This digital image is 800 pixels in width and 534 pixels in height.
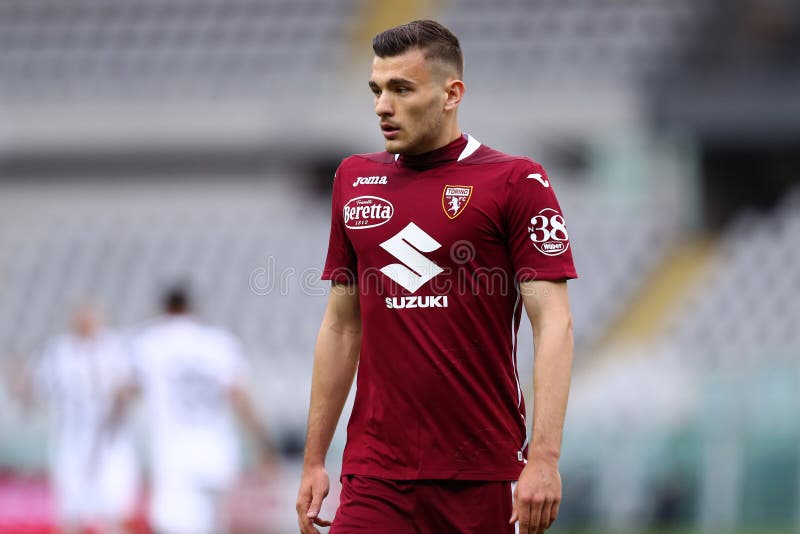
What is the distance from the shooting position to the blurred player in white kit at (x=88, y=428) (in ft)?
35.9

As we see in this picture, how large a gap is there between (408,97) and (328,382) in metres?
0.87

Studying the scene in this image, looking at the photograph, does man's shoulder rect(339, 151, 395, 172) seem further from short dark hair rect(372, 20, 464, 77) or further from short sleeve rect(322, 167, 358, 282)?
→ short dark hair rect(372, 20, 464, 77)

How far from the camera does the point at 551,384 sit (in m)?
3.80

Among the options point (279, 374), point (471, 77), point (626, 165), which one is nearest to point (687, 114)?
point (626, 165)

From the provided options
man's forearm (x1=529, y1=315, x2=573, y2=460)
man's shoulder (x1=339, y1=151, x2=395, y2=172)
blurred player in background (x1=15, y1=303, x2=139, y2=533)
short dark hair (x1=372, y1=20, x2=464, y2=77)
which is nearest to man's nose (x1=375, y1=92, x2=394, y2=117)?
short dark hair (x1=372, y1=20, x2=464, y2=77)

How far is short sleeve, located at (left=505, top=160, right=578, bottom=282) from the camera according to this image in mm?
3916

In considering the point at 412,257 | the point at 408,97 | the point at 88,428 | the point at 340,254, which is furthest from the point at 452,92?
the point at 88,428

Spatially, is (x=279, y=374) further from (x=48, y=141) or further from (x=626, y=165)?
(x=48, y=141)

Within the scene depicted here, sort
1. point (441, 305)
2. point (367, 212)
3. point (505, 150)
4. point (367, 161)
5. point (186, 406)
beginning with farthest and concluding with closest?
point (505, 150)
point (186, 406)
point (367, 161)
point (367, 212)
point (441, 305)

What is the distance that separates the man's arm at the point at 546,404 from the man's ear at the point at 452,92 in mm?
565

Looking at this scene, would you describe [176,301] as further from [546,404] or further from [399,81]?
[546,404]

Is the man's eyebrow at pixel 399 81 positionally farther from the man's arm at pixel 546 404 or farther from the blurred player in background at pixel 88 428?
the blurred player in background at pixel 88 428

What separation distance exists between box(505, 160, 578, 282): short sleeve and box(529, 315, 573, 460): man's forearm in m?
0.15

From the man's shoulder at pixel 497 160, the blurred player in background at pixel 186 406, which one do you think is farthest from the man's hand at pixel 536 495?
the blurred player in background at pixel 186 406
